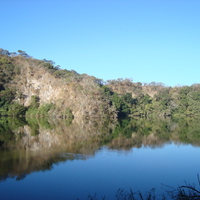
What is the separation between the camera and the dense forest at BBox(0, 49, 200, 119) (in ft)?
155

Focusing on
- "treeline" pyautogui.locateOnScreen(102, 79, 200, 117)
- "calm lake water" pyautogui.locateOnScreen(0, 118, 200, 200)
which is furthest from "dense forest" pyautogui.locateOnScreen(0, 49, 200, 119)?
"calm lake water" pyautogui.locateOnScreen(0, 118, 200, 200)

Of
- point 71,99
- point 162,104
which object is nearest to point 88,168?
point 71,99

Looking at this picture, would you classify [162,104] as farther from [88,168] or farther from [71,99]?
[88,168]

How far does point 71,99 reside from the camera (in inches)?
1876

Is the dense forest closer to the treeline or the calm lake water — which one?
the treeline

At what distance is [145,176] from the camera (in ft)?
37.4

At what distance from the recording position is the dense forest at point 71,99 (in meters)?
47.3

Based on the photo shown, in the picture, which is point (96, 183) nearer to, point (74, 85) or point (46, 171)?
point (46, 171)

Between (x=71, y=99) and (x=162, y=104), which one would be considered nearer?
(x=71, y=99)

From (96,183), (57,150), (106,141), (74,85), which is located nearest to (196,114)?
(74,85)

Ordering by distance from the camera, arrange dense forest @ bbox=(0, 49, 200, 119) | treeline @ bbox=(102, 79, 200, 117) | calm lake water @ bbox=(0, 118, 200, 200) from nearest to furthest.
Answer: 1. calm lake water @ bbox=(0, 118, 200, 200)
2. dense forest @ bbox=(0, 49, 200, 119)
3. treeline @ bbox=(102, 79, 200, 117)

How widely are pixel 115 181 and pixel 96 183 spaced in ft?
3.09

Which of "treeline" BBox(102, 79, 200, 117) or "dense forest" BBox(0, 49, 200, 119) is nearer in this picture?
"dense forest" BBox(0, 49, 200, 119)

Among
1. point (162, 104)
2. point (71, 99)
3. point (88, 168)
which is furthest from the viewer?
point (162, 104)
